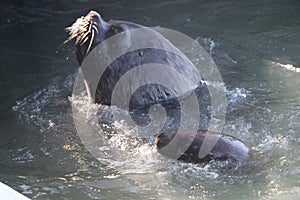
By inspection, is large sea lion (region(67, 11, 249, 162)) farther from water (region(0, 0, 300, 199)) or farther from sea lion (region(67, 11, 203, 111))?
water (region(0, 0, 300, 199))

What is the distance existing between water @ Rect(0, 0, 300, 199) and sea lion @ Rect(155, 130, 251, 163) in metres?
0.06

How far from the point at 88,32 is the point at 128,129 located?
848 mm

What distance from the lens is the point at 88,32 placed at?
491cm

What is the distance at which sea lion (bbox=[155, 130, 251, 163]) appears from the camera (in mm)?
4246

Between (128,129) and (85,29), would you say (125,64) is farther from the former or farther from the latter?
(128,129)

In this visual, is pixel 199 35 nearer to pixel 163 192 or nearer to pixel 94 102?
pixel 94 102

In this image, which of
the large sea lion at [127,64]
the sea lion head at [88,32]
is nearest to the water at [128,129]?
the large sea lion at [127,64]

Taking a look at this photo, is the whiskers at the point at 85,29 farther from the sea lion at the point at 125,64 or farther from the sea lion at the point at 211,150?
the sea lion at the point at 211,150

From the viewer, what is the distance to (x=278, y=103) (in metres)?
5.15

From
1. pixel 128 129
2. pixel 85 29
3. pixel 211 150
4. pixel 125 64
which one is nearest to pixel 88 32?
pixel 85 29

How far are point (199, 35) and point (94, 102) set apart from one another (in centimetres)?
213

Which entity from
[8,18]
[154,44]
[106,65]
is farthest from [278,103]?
[8,18]

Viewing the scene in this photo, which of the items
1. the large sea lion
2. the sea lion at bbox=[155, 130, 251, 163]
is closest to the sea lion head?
the large sea lion

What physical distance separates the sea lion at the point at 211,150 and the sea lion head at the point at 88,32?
1031 millimetres
